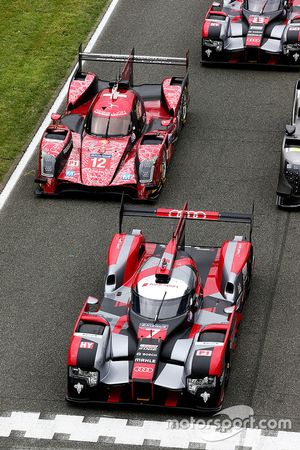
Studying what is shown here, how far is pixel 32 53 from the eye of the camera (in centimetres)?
3688

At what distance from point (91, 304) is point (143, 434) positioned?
10.4 feet

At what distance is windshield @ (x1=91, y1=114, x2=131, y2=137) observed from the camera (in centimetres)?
2952

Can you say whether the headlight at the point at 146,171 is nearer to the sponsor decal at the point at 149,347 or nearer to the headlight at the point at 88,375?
the sponsor decal at the point at 149,347

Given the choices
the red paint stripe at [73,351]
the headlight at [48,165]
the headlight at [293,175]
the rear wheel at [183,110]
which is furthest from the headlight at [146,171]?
the red paint stripe at [73,351]

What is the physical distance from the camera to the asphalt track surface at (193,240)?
2253cm

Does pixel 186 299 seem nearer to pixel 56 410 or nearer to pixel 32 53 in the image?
pixel 56 410

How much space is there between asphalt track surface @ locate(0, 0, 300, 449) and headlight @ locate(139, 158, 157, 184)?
28.8 inches

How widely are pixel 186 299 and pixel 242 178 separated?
771cm

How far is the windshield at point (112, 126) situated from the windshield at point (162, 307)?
7.47 m

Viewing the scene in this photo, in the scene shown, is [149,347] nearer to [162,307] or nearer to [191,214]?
[162,307]

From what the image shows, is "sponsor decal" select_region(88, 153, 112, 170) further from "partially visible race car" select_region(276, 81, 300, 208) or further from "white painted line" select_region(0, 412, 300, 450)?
"white painted line" select_region(0, 412, 300, 450)

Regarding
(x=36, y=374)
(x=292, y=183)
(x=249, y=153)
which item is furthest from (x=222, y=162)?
(x=36, y=374)

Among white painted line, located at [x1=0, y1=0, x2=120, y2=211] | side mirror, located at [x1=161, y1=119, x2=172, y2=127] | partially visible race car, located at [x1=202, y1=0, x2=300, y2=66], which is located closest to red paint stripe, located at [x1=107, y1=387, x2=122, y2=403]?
white painted line, located at [x1=0, y1=0, x2=120, y2=211]

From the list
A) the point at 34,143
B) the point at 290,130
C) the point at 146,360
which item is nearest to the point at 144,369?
the point at 146,360
